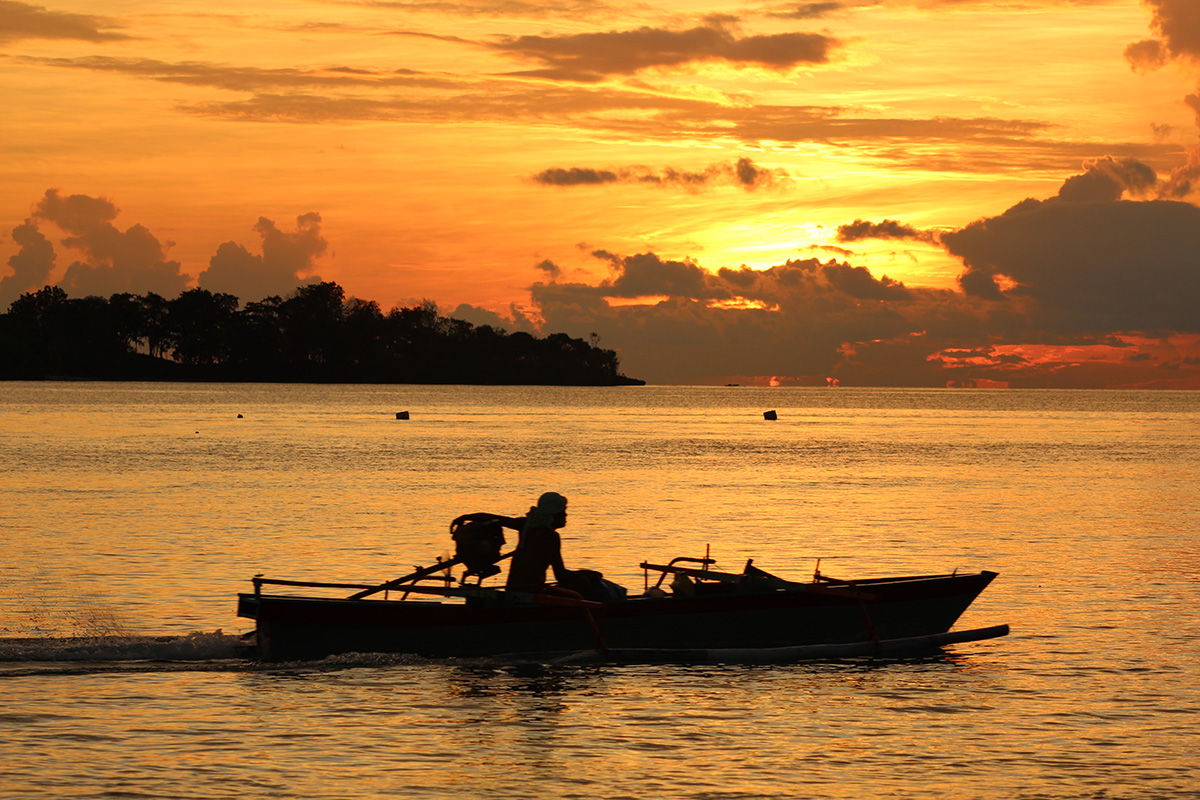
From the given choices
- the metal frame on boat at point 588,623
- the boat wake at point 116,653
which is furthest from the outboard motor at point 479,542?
the boat wake at point 116,653

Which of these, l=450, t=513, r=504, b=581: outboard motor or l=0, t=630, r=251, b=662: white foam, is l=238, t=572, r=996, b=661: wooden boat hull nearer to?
l=450, t=513, r=504, b=581: outboard motor

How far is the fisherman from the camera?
63.9 ft

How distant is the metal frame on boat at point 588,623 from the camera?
1930 centimetres

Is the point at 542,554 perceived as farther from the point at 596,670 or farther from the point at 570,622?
the point at 596,670

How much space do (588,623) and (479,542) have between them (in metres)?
2.03

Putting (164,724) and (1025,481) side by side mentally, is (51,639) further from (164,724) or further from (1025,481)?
(1025,481)

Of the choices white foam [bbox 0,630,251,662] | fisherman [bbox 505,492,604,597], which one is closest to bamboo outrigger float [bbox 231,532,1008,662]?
fisherman [bbox 505,492,604,597]

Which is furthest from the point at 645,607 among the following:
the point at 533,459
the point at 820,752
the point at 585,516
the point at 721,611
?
the point at 533,459

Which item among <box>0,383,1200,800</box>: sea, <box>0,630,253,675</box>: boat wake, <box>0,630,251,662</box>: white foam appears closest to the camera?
<box>0,383,1200,800</box>: sea

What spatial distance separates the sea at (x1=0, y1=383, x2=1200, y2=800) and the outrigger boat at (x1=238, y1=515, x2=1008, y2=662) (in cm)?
30

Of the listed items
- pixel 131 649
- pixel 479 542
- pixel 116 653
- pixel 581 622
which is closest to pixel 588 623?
pixel 581 622

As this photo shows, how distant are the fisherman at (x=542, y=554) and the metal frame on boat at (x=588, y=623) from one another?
0.84ft

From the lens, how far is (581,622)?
19531 millimetres

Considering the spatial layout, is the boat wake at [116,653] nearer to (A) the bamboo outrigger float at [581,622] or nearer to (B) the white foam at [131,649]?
(B) the white foam at [131,649]
